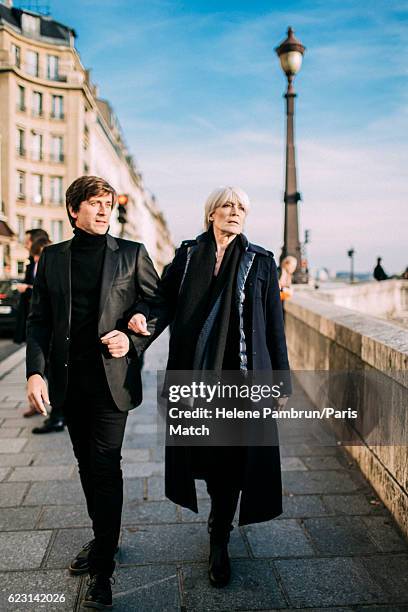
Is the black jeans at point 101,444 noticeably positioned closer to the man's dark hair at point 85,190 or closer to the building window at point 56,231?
the man's dark hair at point 85,190

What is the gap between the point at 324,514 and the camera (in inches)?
144

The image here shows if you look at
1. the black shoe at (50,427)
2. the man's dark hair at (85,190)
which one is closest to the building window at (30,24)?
the black shoe at (50,427)

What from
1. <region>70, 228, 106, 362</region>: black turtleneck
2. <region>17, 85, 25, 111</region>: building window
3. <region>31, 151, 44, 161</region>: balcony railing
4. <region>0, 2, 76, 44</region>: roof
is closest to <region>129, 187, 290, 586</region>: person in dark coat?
<region>70, 228, 106, 362</region>: black turtleneck

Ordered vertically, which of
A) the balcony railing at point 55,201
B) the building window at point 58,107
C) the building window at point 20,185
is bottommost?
the balcony railing at point 55,201

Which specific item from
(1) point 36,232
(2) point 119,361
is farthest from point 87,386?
(1) point 36,232

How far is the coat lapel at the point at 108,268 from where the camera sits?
2.79 meters

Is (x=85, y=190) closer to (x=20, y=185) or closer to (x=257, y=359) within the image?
(x=257, y=359)

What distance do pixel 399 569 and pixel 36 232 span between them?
175 inches

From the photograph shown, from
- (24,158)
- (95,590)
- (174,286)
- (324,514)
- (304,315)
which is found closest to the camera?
(95,590)

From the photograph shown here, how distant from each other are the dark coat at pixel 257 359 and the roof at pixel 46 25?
50.3 metres

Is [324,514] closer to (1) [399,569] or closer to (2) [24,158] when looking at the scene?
(1) [399,569]

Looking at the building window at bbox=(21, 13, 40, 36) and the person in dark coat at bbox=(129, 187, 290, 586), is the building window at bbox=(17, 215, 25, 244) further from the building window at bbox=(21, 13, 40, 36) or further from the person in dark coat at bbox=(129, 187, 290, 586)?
the person in dark coat at bbox=(129, 187, 290, 586)

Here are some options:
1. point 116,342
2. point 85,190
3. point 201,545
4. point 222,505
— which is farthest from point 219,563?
point 85,190

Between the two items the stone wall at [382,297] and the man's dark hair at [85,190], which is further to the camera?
the stone wall at [382,297]
